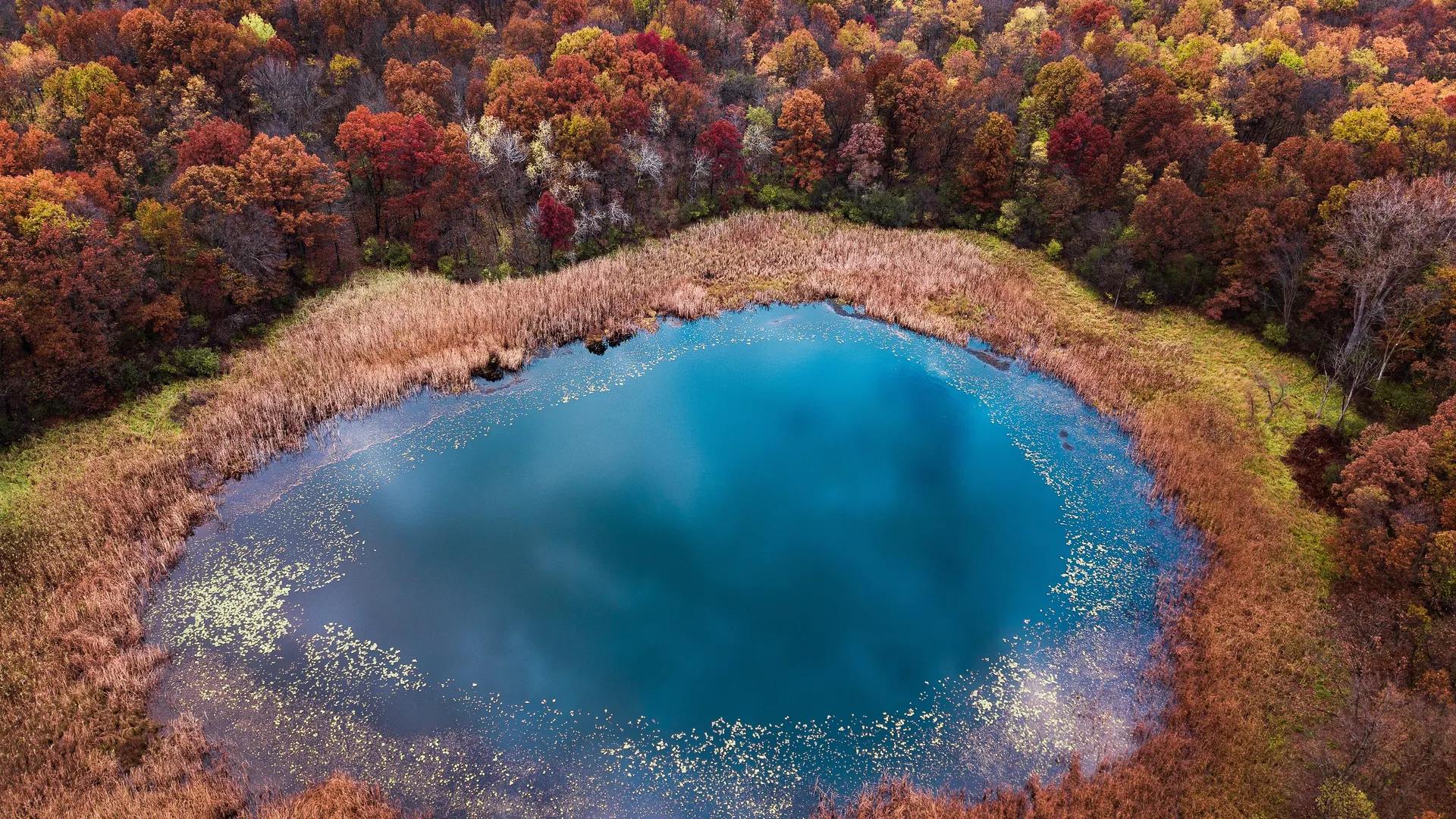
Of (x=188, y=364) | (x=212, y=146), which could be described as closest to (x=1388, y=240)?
(x=188, y=364)

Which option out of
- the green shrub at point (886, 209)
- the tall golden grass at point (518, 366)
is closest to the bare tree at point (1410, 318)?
the tall golden grass at point (518, 366)

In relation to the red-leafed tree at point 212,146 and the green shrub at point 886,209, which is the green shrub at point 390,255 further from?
the green shrub at point 886,209

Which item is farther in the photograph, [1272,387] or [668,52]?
[668,52]

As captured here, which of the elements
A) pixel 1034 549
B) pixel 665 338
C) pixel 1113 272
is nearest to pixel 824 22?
pixel 1113 272

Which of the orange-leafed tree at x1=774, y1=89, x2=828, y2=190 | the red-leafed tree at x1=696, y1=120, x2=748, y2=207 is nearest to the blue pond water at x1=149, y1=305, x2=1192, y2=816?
the red-leafed tree at x1=696, y1=120, x2=748, y2=207

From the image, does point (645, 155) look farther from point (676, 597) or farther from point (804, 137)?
point (676, 597)

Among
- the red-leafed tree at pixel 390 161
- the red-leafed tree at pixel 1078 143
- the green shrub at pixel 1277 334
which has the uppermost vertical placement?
the red-leafed tree at pixel 1078 143
